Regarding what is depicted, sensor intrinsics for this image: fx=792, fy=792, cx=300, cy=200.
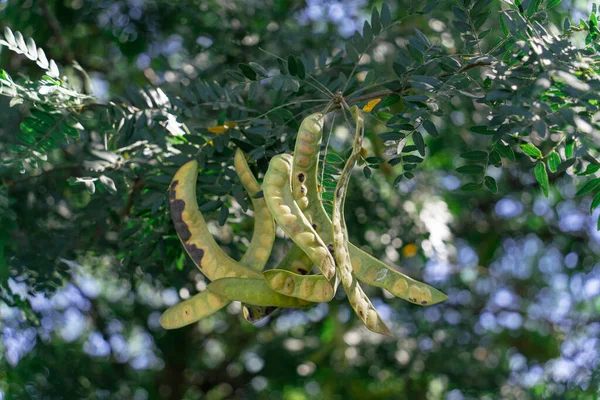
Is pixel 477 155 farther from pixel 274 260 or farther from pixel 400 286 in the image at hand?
pixel 274 260

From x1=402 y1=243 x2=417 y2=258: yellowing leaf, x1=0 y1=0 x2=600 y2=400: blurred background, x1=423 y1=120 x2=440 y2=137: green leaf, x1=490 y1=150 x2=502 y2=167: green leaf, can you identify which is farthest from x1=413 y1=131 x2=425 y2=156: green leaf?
x1=402 y1=243 x2=417 y2=258: yellowing leaf

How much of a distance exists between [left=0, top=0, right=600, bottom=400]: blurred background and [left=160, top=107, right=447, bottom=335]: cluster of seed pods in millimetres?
406

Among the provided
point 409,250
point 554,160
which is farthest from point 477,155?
point 409,250

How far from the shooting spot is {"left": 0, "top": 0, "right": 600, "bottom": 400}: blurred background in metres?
2.36

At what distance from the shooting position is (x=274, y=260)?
267 cm

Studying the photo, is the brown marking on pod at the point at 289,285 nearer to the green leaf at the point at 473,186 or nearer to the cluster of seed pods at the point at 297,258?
the cluster of seed pods at the point at 297,258

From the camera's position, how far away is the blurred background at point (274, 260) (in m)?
2.36

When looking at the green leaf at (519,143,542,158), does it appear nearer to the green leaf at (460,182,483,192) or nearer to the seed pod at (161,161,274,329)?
the green leaf at (460,182,483,192)

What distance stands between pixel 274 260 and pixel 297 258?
53.0 inches

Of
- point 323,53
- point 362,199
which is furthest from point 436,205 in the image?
point 323,53

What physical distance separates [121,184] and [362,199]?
89cm

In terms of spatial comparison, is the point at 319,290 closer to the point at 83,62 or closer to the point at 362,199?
the point at 362,199

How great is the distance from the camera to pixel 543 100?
50.3 inches

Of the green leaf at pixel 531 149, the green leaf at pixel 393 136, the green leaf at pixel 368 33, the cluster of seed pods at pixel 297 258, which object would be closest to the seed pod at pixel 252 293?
the cluster of seed pods at pixel 297 258
